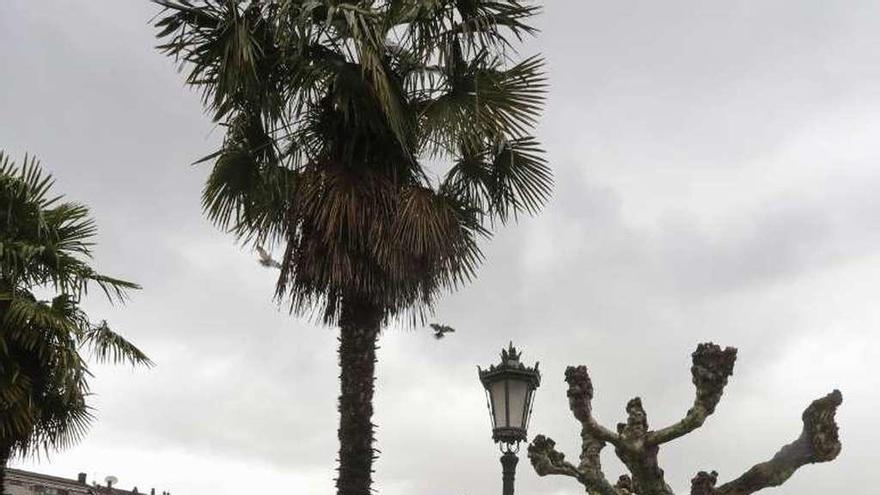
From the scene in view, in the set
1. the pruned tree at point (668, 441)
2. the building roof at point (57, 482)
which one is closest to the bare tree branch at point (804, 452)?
the pruned tree at point (668, 441)

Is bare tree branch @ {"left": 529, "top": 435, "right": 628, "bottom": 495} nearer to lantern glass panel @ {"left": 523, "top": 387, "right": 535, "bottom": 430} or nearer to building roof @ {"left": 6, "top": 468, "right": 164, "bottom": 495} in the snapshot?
lantern glass panel @ {"left": 523, "top": 387, "right": 535, "bottom": 430}

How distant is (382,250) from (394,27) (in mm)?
2421

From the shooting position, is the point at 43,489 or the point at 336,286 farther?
the point at 43,489

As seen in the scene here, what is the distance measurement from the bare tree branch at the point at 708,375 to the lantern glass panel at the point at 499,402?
1.91 metres

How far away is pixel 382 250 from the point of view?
10344mm

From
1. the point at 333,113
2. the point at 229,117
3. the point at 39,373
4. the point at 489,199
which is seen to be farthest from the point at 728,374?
the point at 39,373

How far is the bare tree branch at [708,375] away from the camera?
32.3 feet

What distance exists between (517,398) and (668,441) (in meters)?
1.93

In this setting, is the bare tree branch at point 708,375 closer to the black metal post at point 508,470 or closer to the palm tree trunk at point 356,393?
the black metal post at point 508,470

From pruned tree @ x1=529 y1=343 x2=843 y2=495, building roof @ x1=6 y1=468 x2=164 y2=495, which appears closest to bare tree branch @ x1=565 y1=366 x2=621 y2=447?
pruned tree @ x1=529 y1=343 x2=843 y2=495

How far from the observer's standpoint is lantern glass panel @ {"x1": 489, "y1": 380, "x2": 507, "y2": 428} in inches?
371

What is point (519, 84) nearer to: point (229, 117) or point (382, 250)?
point (382, 250)

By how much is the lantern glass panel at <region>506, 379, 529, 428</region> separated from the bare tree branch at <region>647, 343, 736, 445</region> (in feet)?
5.64

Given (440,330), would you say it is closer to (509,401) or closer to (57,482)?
(509,401)
